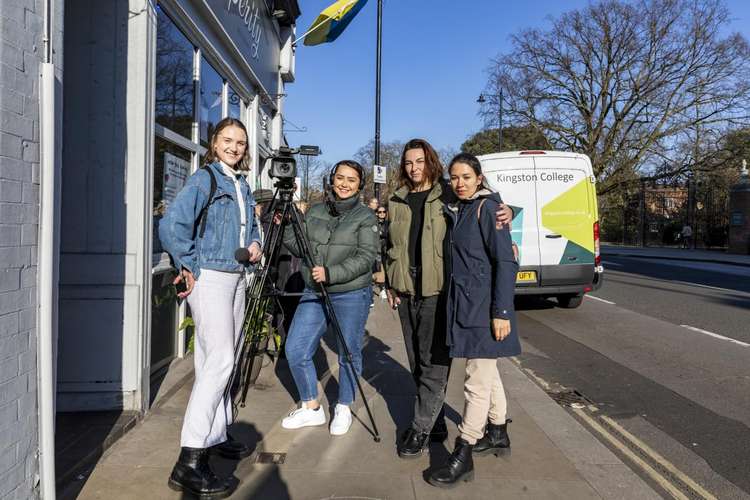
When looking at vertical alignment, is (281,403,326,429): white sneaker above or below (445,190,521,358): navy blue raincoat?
below

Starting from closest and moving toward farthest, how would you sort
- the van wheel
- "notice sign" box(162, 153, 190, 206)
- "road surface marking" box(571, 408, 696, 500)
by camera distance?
"road surface marking" box(571, 408, 696, 500)
"notice sign" box(162, 153, 190, 206)
the van wheel

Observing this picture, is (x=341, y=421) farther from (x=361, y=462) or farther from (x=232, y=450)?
(x=232, y=450)

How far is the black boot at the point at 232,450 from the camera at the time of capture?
326cm

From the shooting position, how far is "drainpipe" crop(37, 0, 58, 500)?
241cm

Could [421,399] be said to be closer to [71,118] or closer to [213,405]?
[213,405]

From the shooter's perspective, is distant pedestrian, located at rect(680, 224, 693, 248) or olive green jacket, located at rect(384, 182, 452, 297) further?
distant pedestrian, located at rect(680, 224, 693, 248)

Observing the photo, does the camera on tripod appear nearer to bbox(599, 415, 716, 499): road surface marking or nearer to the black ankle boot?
the black ankle boot

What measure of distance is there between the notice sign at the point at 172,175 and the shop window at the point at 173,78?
0.93 feet

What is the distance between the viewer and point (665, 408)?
468cm

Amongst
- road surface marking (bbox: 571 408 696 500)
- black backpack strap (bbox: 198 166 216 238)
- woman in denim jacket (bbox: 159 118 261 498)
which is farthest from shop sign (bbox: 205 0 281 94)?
road surface marking (bbox: 571 408 696 500)

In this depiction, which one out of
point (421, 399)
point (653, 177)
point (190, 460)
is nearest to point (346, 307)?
point (421, 399)

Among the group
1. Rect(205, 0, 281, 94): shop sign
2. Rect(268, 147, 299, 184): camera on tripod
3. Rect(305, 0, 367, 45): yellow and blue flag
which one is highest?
Rect(305, 0, 367, 45): yellow and blue flag

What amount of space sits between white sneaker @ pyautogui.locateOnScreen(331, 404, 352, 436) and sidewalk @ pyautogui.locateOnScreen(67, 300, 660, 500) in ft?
0.19

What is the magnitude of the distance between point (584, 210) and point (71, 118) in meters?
7.42
